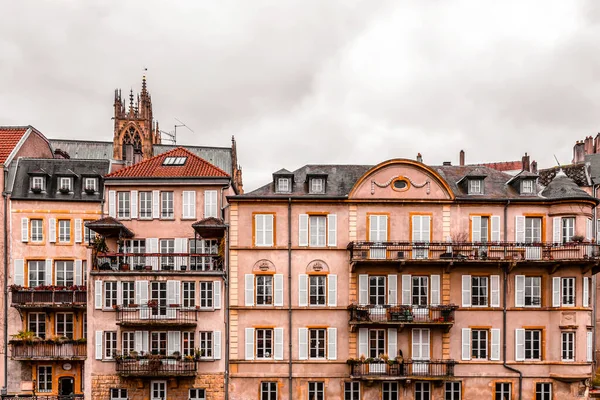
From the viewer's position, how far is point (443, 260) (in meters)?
37.0

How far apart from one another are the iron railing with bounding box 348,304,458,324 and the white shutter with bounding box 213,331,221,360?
8.45 m

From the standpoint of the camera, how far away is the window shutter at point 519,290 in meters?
38.2

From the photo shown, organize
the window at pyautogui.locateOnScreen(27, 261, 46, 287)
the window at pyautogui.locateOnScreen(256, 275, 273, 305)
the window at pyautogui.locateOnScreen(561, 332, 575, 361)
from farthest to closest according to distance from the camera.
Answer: the window at pyautogui.locateOnScreen(27, 261, 46, 287), the window at pyautogui.locateOnScreen(256, 275, 273, 305), the window at pyautogui.locateOnScreen(561, 332, 575, 361)

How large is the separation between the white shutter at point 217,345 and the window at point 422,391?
41.6ft

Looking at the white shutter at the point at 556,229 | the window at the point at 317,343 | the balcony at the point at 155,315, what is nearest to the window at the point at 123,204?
the balcony at the point at 155,315

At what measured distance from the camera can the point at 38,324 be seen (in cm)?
4041

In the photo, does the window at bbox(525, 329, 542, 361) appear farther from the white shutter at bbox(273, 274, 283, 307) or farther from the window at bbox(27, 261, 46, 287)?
the window at bbox(27, 261, 46, 287)

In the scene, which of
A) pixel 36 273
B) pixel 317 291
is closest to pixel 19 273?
pixel 36 273

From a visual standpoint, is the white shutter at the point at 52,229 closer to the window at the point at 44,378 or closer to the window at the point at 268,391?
the window at the point at 44,378

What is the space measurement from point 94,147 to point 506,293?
57.0 meters

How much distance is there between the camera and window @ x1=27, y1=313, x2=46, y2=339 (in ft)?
132

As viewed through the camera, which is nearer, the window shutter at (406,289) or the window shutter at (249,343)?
the window shutter at (249,343)

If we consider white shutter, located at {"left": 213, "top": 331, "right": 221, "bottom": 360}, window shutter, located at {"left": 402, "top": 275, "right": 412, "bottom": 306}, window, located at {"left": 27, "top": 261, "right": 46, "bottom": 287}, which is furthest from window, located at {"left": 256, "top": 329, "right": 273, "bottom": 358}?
window, located at {"left": 27, "top": 261, "right": 46, "bottom": 287}

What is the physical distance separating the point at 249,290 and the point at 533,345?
1848 centimetres
